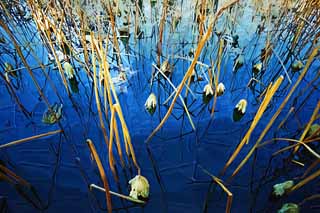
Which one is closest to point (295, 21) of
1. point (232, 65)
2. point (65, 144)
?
point (232, 65)

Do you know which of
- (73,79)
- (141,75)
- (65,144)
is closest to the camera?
(65,144)

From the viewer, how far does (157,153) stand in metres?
0.84

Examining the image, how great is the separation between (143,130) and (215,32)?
2.41ft

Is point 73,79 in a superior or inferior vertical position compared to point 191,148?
superior

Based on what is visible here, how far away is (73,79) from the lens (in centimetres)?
106

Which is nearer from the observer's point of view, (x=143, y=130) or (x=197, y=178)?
(x=197, y=178)

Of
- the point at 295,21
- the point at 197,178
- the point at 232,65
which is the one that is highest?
the point at 295,21

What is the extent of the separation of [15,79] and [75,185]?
64cm

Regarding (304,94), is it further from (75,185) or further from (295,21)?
(75,185)

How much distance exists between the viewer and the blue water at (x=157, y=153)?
2.32 feet

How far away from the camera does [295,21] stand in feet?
3.96

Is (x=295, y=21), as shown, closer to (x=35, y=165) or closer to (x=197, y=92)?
(x=197, y=92)

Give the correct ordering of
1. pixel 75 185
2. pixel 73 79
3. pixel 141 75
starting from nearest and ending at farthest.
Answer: pixel 75 185 → pixel 73 79 → pixel 141 75

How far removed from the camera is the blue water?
0.71 metres
